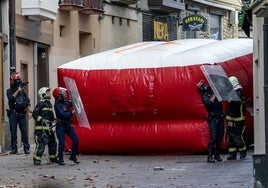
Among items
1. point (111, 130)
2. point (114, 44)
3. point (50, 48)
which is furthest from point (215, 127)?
point (114, 44)

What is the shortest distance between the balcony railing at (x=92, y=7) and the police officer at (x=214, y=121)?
11.8 metres

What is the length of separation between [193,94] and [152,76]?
1.06m

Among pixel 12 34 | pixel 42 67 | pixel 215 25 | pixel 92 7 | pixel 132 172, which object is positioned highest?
pixel 92 7

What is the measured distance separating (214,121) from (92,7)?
495 inches

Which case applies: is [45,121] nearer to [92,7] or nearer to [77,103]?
[77,103]

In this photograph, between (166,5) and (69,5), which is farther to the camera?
(166,5)

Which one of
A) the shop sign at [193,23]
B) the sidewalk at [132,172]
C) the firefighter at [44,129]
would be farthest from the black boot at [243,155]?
the shop sign at [193,23]

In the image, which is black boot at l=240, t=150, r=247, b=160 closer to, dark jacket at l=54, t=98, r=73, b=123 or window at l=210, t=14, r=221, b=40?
dark jacket at l=54, t=98, r=73, b=123

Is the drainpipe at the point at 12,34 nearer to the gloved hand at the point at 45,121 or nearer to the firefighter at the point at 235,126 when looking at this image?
the gloved hand at the point at 45,121

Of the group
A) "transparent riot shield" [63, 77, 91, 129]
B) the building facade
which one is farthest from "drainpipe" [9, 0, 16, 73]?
"transparent riot shield" [63, 77, 91, 129]

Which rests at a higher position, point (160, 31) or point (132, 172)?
point (160, 31)

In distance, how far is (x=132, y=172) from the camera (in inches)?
691

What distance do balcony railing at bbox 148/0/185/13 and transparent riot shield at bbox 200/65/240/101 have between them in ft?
54.4

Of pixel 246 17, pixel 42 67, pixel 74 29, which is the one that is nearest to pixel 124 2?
pixel 74 29
